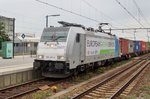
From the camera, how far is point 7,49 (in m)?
37.8

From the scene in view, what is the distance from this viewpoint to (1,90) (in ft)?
44.2

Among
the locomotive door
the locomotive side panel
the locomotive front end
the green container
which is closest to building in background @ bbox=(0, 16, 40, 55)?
the green container

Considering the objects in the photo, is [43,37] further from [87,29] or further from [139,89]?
[139,89]

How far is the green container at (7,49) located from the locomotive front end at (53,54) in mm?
20632

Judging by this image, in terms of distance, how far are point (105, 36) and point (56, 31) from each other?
8105 millimetres

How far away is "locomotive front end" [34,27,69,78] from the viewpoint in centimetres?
1641

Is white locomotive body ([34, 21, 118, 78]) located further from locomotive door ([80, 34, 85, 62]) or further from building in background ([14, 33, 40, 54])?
building in background ([14, 33, 40, 54])

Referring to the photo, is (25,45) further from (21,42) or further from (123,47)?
(123,47)

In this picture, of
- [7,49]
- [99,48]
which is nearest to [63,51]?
[99,48]

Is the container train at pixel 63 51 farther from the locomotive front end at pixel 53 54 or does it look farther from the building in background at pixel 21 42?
the building in background at pixel 21 42

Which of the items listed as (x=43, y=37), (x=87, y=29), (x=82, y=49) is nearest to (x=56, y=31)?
(x=43, y=37)

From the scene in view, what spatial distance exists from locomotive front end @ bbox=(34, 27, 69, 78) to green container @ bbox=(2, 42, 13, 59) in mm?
20632

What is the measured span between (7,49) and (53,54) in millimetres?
22124

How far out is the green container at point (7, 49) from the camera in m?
Result: 37.4
